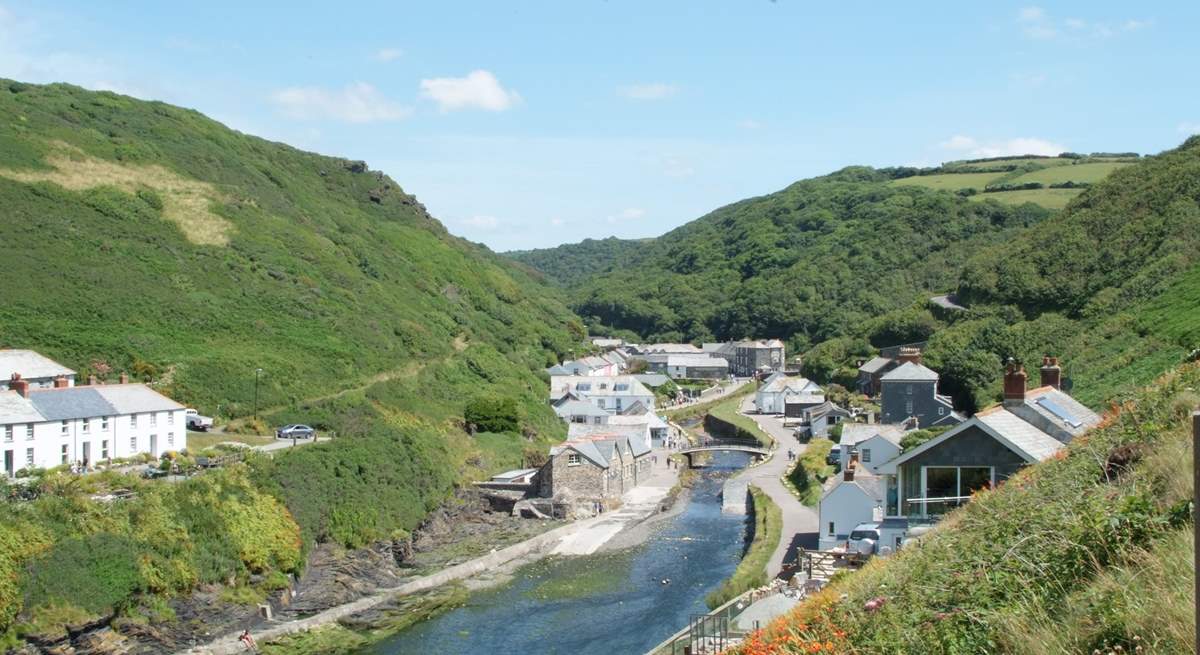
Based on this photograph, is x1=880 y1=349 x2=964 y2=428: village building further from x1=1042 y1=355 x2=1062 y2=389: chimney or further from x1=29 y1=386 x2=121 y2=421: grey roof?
x1=29 y1=386 x2=121 y2=421: grey roof

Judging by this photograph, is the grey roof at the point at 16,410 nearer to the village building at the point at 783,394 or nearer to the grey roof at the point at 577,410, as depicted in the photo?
the grey roof at the point at 577,410

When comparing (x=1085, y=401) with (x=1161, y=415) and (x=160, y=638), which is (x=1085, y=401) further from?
(x=160, y=638)

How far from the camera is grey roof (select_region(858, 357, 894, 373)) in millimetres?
85637

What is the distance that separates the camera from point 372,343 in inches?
2849

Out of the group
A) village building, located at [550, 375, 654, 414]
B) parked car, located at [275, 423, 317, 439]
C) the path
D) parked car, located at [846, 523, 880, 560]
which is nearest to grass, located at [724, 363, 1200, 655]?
parked car, located at [846, 523, 880, 560]

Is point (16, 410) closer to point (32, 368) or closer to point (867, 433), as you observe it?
point (32, 368)

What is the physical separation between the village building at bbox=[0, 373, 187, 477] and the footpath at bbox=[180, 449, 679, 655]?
11.2 m

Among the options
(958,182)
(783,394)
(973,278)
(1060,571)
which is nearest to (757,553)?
(1060,571)

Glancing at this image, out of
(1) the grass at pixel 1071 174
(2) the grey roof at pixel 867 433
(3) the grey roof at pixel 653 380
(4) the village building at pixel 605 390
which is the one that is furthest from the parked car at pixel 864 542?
(1) the grass at pixel 1071 174

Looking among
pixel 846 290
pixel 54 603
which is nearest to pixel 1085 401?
pixel 54 603

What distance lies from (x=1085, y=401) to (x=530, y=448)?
3698cm

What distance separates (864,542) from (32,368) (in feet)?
125

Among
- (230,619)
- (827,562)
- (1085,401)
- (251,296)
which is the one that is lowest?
(230,619)

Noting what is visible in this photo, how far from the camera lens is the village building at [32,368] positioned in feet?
151
